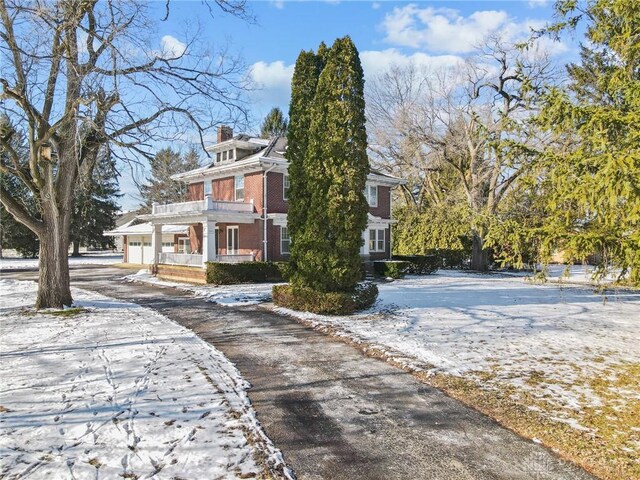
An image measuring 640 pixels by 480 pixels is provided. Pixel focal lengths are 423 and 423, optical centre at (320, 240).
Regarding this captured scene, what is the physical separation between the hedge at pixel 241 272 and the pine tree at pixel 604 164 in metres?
13.8

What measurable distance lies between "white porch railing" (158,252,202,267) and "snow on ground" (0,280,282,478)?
40.7 feet

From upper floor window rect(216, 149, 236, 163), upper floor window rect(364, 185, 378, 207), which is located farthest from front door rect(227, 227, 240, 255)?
upper floor window rect(364, 185, 378, 207)

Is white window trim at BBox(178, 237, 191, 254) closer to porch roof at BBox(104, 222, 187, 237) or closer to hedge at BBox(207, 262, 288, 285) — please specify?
porch roof at BBox(104, 222, 187, 237)

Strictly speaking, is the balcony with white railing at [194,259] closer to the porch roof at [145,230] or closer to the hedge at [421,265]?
the porch roof at [145,230]

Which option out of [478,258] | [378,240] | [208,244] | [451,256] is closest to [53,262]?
[208,244]

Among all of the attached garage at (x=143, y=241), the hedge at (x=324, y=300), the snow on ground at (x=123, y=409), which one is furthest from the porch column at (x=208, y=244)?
the snow on ground at (x=123, y=409)

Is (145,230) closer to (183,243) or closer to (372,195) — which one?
(183,243)

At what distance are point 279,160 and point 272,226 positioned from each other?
11.2 feet

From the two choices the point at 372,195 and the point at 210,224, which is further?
the point at 372,195

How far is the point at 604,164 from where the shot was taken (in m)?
4.84

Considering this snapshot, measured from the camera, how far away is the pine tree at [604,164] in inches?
178

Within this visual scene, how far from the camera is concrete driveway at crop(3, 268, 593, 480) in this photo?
3859 millimetres

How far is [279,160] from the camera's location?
70.6 feet

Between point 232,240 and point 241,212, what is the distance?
2.55 metres
